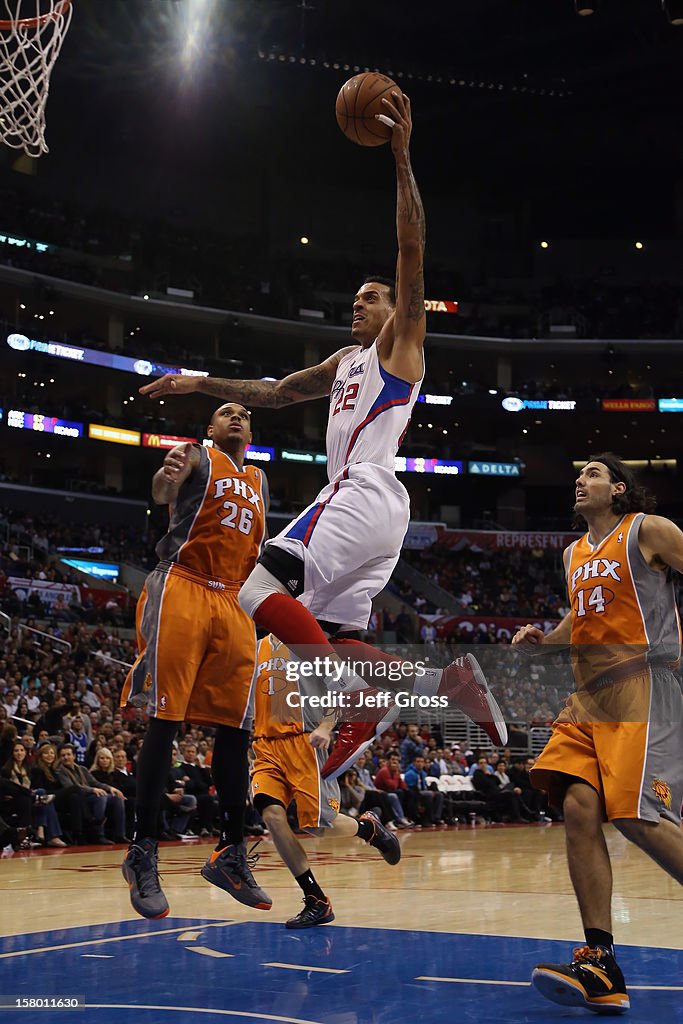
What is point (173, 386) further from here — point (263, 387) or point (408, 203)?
point (408, 203)

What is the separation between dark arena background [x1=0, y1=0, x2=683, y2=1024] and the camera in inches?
1180

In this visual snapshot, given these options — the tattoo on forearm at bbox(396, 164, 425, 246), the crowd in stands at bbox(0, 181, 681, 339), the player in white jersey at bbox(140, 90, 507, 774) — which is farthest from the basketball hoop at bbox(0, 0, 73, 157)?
the crowd in stands at bbox(0, 181, 681, 339)

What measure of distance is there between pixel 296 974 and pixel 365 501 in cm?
231

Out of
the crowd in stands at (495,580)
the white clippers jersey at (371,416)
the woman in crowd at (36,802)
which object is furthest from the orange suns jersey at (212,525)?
the crowd in stands at (495,580)

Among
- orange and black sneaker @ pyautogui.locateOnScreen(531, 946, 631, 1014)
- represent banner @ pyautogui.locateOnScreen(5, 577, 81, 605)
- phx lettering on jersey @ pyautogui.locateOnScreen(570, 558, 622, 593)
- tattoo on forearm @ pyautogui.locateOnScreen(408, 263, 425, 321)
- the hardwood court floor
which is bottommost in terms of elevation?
the hardwood court floor

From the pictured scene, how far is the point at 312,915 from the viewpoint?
6578 mm

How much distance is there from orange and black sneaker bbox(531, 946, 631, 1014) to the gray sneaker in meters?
1.63

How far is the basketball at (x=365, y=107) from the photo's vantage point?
15.5 feet

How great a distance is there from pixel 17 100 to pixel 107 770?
7514 millimetres

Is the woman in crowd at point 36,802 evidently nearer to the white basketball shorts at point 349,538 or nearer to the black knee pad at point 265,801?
the black knee pad at point 265,801

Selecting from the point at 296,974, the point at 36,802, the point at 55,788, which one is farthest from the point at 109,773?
the point at 296,974

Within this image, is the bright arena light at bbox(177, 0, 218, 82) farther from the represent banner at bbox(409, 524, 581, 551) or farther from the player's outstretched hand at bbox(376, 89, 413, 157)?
the player's outstretched hand at bbox(376, 89, 413, 157)

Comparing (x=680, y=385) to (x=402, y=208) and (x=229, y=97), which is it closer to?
(x=229, y=97)

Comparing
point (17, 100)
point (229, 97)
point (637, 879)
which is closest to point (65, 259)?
point (229, 97)
